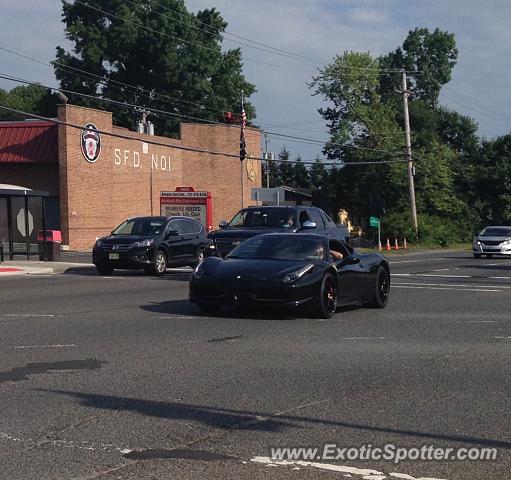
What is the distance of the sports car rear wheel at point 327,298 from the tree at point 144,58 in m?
66.6

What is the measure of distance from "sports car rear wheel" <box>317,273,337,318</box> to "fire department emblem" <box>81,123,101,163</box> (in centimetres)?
3494

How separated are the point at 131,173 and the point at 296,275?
131ft

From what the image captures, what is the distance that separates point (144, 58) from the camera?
83250mm

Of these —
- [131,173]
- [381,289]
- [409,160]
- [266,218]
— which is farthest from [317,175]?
[381,289]

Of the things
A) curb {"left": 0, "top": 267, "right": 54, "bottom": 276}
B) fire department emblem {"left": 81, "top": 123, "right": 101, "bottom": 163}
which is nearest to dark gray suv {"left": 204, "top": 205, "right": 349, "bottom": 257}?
curb {"left": 0, "top": 267, "right": 54, "bottom": 276}

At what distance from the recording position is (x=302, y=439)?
745cm

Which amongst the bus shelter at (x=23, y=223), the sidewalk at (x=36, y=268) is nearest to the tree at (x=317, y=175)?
the bus shelter at (x=23, y=223)

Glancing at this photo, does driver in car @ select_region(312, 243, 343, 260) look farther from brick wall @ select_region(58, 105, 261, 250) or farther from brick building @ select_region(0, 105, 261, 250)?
brick wall @ select_region(58, 105, 261, 250)

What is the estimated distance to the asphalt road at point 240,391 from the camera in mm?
6824

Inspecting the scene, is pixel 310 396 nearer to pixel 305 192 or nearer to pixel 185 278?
pixel 185 278

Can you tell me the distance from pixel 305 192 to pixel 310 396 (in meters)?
83.8

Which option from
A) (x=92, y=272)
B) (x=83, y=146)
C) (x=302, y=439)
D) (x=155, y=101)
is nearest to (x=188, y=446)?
(x=302, y=439)

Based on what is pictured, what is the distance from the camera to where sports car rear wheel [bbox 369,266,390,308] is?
1711 centimetres

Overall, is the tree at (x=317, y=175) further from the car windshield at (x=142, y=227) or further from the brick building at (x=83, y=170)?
the car windshield at (x=142, y=227)
